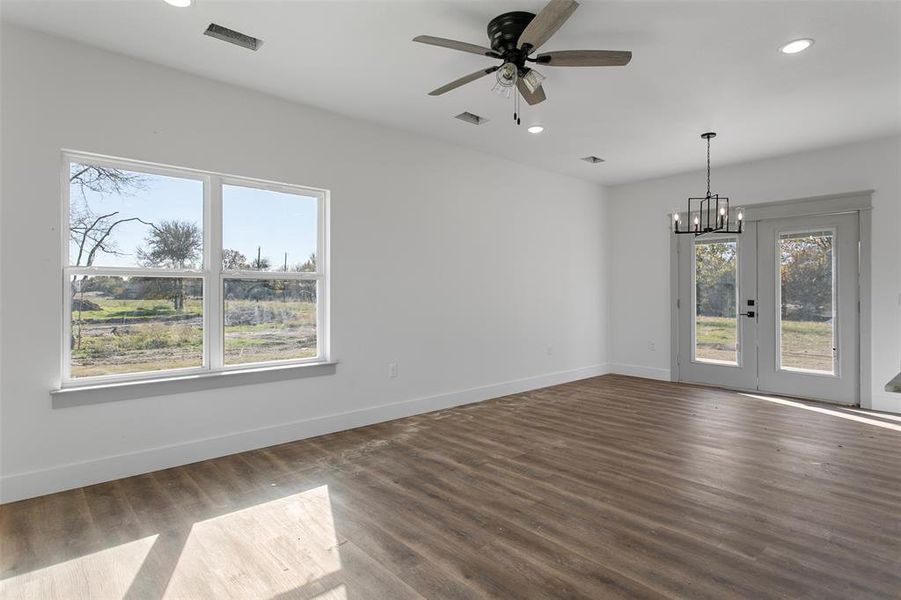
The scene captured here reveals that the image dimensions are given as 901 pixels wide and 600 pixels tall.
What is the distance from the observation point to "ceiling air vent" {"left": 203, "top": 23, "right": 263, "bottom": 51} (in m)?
2.94

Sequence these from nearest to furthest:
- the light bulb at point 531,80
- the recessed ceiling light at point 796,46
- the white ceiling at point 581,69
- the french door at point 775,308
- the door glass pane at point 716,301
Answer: the white ceiling at point 581,69 < the light bulb at point 531,80 < the recessed ceiling light at point 796,46 < the french door at point 775,308 < the door glass pane at point 716,301

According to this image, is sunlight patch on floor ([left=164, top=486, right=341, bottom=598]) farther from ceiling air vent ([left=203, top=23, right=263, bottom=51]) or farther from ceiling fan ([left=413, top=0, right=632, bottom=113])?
ceiling air vent ([left=203, top=23, right=263, bottom=51])

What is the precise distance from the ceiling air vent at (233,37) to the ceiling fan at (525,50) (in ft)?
4.16

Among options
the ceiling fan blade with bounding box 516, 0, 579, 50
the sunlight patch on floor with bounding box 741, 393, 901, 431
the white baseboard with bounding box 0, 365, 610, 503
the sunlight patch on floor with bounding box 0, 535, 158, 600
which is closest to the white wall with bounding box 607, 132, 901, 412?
the sunlight patch on floor with bounding box 741, 393, 901, 431

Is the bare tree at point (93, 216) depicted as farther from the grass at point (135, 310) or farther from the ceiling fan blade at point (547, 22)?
the ceiling fan blade at point (547, 22)

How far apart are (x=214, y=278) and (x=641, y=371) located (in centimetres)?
584

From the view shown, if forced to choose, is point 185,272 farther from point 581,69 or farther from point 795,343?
point 795,343

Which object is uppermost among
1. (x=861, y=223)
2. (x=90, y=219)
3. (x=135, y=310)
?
(x=861, y=223)

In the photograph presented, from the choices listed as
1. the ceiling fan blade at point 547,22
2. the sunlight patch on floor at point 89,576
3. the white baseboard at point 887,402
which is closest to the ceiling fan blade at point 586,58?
the ceiling fan blade at point 547,22

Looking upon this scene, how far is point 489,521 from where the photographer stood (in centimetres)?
259

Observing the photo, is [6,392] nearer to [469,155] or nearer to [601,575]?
[601,575]

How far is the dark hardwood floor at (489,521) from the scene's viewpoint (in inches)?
80.6

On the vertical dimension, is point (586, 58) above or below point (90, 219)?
above

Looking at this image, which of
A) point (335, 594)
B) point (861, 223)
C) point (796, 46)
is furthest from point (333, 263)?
point (861, 223)
